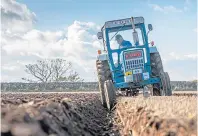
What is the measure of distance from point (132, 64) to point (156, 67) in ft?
2.68

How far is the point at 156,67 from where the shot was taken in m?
13.4

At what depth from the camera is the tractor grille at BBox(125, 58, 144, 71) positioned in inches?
519

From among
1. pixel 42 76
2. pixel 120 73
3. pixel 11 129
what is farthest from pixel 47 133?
pixel 42 76

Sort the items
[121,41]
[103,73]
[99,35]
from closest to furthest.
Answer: [103,73] → [99,35] → [121,41]

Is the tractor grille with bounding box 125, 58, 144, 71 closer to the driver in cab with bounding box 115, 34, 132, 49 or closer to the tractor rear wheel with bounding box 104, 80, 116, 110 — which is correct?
the driver in cab with bounding box 115, 34, 132, 49

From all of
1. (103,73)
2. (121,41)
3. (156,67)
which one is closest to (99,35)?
(121,41)

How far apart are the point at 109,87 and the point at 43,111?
7599 mm

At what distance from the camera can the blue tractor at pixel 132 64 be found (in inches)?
510

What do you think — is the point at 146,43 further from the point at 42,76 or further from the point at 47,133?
the point at 42,76

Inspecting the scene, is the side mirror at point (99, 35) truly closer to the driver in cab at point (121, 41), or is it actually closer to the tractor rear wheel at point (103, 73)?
the driver in cab at point (121, 41)

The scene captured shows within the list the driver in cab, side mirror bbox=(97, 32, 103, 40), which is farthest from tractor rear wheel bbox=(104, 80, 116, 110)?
the driver in cab

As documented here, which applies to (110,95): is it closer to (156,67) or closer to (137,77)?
(137,77)

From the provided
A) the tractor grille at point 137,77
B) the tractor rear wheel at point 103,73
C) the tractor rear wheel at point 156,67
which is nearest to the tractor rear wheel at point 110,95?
the tractor rear wheel at point 103,73

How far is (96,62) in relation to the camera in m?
13.4
